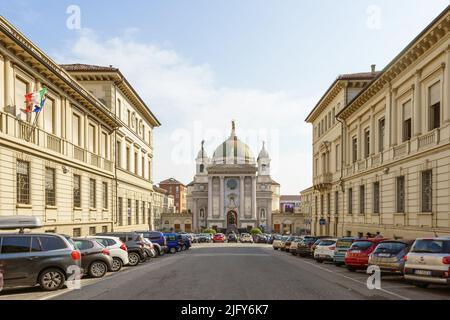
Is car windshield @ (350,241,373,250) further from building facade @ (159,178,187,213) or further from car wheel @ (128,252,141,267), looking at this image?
building facade @ (159,178,187,213)

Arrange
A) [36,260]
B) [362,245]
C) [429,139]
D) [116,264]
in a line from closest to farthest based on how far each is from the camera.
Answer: [36,260], [362,245], [116,264], [429,139]

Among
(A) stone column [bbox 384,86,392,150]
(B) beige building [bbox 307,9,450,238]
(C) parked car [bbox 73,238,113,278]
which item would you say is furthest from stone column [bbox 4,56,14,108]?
(A) stone column [bbox 384,86,392,150]

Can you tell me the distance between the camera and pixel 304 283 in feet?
51.0

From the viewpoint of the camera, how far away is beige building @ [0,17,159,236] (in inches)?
826

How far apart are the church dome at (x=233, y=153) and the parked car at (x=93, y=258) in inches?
3948

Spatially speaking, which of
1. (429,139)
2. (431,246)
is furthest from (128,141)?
(431,246)

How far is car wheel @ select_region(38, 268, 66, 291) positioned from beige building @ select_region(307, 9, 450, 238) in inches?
609

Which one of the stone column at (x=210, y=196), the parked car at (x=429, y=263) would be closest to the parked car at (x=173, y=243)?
the parked car at (x=429, y=263)

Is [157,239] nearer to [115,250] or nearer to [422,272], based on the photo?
[115,250]

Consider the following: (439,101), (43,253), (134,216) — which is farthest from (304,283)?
(134,216)

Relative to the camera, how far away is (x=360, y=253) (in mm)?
19750

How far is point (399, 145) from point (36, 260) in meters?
20.7
